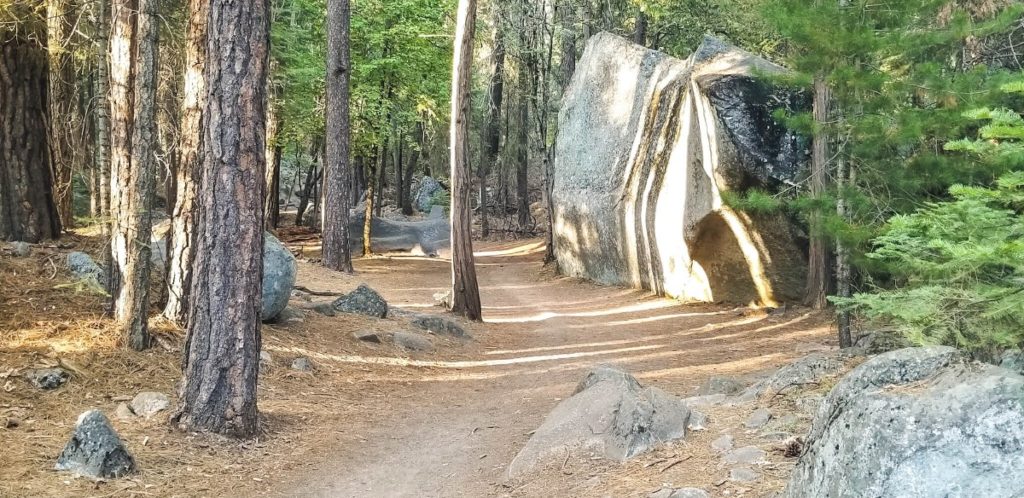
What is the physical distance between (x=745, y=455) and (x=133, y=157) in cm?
591

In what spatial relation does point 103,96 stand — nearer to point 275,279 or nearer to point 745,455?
point 275,279

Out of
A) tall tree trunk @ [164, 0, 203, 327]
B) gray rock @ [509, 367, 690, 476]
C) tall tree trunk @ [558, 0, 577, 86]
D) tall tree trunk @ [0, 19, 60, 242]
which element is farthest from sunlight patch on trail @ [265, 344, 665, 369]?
tall tree trunk @ [558, 0, 577, 86]

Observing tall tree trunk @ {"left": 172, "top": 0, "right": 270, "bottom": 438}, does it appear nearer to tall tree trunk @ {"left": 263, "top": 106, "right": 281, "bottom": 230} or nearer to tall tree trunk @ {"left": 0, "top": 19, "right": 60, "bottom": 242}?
tall tree trunk @ {"left": 0, "top": 19, "right": 60, "bottom": 242}

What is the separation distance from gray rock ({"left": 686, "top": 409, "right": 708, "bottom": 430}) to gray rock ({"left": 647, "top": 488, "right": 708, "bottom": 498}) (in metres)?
1.14

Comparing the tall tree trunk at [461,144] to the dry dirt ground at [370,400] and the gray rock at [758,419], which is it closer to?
the dry dirt ground at [370,400]

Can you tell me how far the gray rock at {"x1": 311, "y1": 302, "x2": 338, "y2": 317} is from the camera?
1115cm

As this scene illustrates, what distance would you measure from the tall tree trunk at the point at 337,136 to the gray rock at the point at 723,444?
13.4 metres

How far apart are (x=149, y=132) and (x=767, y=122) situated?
9.44m

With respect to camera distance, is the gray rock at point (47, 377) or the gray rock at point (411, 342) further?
the gray rock at point (411, 342)

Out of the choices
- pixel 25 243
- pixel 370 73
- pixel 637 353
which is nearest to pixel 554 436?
pixel 637 353

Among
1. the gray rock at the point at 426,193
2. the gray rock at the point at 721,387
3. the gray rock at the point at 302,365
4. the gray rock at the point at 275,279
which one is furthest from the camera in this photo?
the gray rock at the point at 426,193

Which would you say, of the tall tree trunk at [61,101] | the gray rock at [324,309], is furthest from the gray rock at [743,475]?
the gray rock at [324,309]

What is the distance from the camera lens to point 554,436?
5.98 metres

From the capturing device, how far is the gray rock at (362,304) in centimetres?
1162
